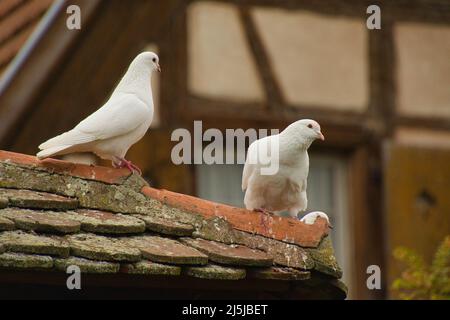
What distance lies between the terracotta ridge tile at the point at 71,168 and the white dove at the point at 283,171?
0.83 m

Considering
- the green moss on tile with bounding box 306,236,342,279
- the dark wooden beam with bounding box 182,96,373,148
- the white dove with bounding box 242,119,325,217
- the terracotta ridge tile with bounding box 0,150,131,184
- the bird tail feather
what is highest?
the dark wooden beam with bounding box 182,96,373,148

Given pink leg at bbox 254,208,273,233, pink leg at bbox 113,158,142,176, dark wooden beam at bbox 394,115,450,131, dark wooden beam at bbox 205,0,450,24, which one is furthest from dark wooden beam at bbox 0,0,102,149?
pink leg at bbox 254,208,273,233

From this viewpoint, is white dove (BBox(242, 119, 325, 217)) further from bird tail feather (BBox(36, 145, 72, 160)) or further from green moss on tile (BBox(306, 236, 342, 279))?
bird tail feather (BBox(36, 145, 72, 160))

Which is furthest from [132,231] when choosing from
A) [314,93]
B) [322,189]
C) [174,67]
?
[322,189]

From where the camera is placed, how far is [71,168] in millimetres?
5414

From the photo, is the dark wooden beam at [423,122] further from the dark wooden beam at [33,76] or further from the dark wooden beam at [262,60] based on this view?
the dark wooden beam at [33,76]

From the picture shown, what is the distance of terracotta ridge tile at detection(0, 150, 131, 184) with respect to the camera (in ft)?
17.5

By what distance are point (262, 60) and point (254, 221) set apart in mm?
5364

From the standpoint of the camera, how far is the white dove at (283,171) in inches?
242

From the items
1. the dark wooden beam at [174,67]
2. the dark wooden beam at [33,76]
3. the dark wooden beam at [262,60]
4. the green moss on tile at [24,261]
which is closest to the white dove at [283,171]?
the green moss on tile at [24,261]

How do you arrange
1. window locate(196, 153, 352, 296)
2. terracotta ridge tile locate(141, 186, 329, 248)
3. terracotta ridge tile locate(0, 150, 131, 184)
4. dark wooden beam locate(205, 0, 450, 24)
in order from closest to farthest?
terracotta ridge tile locate(0, 150, 131, 184) → terracotta ridge tile locate(141, 186, 329, 248) → window locate(196, 153, 352, 296) → dark wooden beam locate(205, 0, 450, 24)

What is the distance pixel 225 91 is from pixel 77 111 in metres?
1.23

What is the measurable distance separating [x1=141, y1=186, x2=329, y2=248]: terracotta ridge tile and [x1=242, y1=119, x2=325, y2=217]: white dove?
36cm

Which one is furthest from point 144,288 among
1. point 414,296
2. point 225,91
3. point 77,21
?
point 225,91
